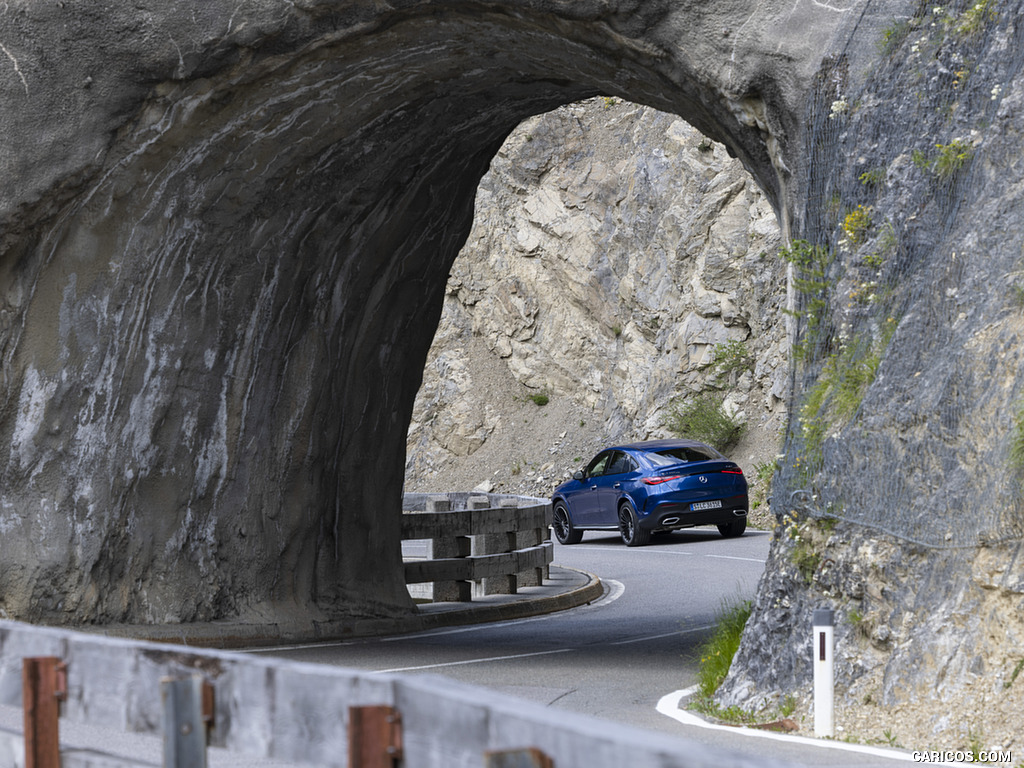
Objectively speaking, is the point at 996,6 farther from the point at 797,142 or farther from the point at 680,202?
the point at 680,202

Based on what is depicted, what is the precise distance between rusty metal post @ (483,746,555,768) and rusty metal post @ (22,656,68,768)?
180 cm

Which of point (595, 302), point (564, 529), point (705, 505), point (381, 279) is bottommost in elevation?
point (564, 529)

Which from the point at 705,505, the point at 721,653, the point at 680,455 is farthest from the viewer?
the point at 680,455

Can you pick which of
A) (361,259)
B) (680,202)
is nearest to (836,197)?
(361,259)

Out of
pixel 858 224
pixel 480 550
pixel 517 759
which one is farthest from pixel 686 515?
pixel 517 759

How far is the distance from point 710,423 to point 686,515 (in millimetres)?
8556

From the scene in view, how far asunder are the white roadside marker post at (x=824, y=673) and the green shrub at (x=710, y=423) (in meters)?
A: 22.1

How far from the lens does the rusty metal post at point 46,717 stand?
145 inches

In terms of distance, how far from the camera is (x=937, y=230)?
22.4ft

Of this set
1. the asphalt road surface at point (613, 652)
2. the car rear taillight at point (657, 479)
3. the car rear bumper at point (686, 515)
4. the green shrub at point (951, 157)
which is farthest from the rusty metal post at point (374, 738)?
the car rear bumper at point (686, 515)

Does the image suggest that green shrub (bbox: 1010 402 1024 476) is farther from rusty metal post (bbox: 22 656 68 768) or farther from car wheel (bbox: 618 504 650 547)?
car wheel (bbox: 618 504 650 547)

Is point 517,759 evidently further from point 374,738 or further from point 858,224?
point 858,224

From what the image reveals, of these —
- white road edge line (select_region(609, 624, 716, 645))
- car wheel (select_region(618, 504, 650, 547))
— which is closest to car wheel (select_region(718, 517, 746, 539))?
car wheel (select_region(618, 504, 650, 547))

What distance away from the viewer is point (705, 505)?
1969 cm
